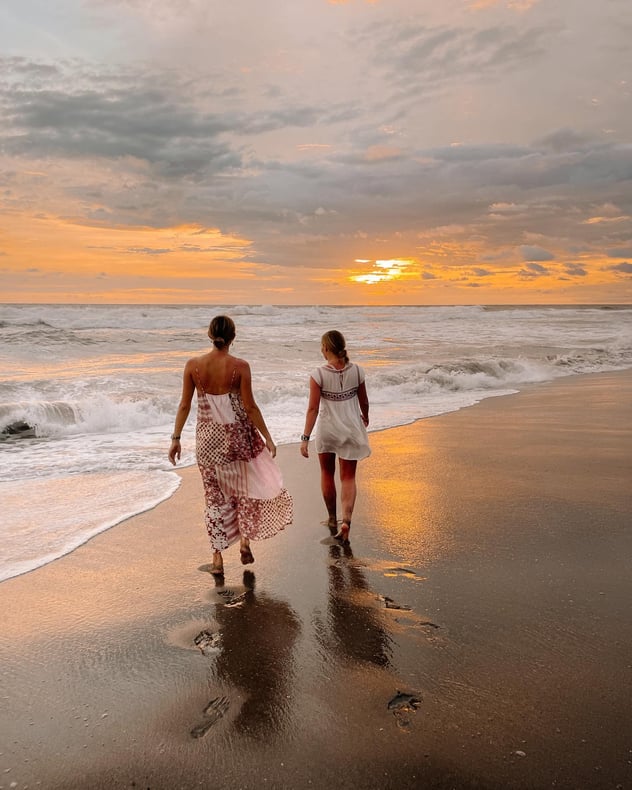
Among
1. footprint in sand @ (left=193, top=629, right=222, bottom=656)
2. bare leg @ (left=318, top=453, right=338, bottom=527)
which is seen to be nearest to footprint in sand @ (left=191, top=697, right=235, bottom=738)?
footprint in sand @ (left=193, top=629, right=222, bottom=656)

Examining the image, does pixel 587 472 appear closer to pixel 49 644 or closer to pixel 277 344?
pixel 49 644

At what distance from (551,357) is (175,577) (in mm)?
20771

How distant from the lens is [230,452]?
15.4 feet

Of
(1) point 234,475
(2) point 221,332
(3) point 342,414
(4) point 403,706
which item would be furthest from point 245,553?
(4) point 403,706

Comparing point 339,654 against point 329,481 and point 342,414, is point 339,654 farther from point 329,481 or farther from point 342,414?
point 342,414

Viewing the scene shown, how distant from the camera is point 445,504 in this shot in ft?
20.3

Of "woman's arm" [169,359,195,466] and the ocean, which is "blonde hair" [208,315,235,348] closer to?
"woman's arm" [169,359,195,466]

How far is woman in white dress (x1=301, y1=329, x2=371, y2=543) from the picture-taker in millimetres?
5465

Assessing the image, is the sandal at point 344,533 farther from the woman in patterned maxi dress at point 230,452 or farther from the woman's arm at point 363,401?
the woman's arm at point 363,401

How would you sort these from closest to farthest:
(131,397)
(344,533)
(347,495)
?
1. (344,533)
2. (347,495)
3. (131,397)

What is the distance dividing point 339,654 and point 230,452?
5.85 ft

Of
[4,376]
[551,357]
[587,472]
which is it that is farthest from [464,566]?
[551,357]

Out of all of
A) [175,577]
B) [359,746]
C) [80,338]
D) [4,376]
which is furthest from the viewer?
[80,338]

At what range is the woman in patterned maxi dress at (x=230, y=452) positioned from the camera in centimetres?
458
